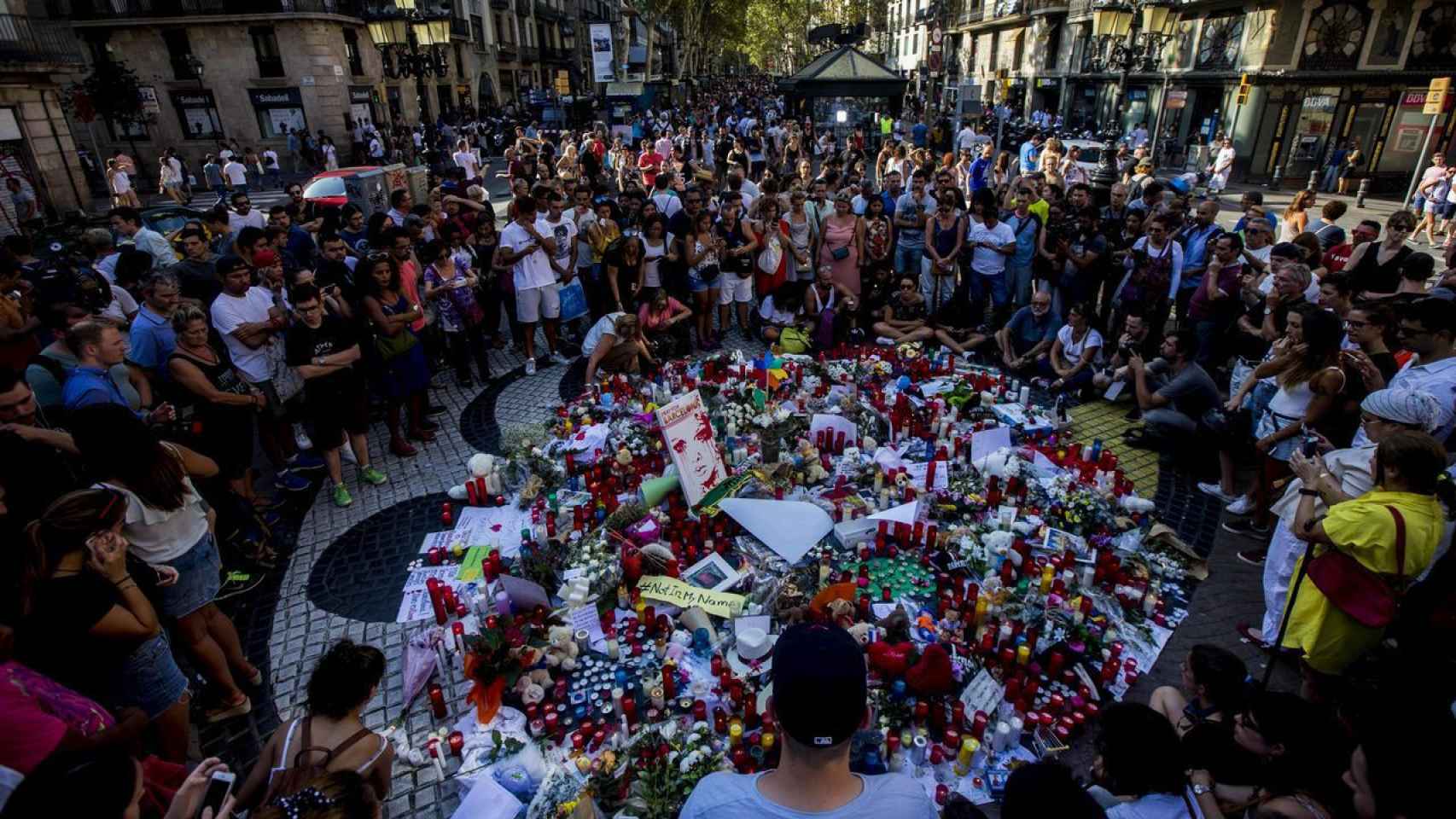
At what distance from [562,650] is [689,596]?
0.93 meters

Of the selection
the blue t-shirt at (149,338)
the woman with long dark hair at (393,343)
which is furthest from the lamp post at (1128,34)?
the blue t-shirt at (149,338)

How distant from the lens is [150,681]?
11.9ft

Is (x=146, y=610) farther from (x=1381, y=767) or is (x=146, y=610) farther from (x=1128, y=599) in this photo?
(x=1128, y=599)

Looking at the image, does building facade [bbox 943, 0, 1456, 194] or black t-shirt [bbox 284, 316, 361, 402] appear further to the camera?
building facade [bbox 943, 0, 1456, 194]

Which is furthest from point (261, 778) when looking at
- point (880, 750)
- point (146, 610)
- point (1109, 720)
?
point (1109, 720)

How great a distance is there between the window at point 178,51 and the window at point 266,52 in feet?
7.85

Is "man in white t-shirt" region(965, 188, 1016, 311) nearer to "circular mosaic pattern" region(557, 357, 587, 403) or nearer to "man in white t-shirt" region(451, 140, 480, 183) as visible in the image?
"circular mosaic pattern" region(557, 357, 587, 403)

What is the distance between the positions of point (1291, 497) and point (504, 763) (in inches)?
202

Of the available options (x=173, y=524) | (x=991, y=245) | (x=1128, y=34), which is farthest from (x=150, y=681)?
(x=1128, y=34)

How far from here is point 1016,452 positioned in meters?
6.89

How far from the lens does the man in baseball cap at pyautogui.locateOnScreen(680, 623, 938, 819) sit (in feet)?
6.43

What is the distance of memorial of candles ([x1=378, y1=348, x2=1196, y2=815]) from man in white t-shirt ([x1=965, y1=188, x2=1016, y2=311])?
270 centimetres

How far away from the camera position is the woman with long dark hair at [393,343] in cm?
695

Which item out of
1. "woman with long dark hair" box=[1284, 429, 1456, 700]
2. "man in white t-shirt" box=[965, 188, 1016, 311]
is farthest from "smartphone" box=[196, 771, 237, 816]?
"man in white t-shirt" box=[965, 188, 1016, 311]
